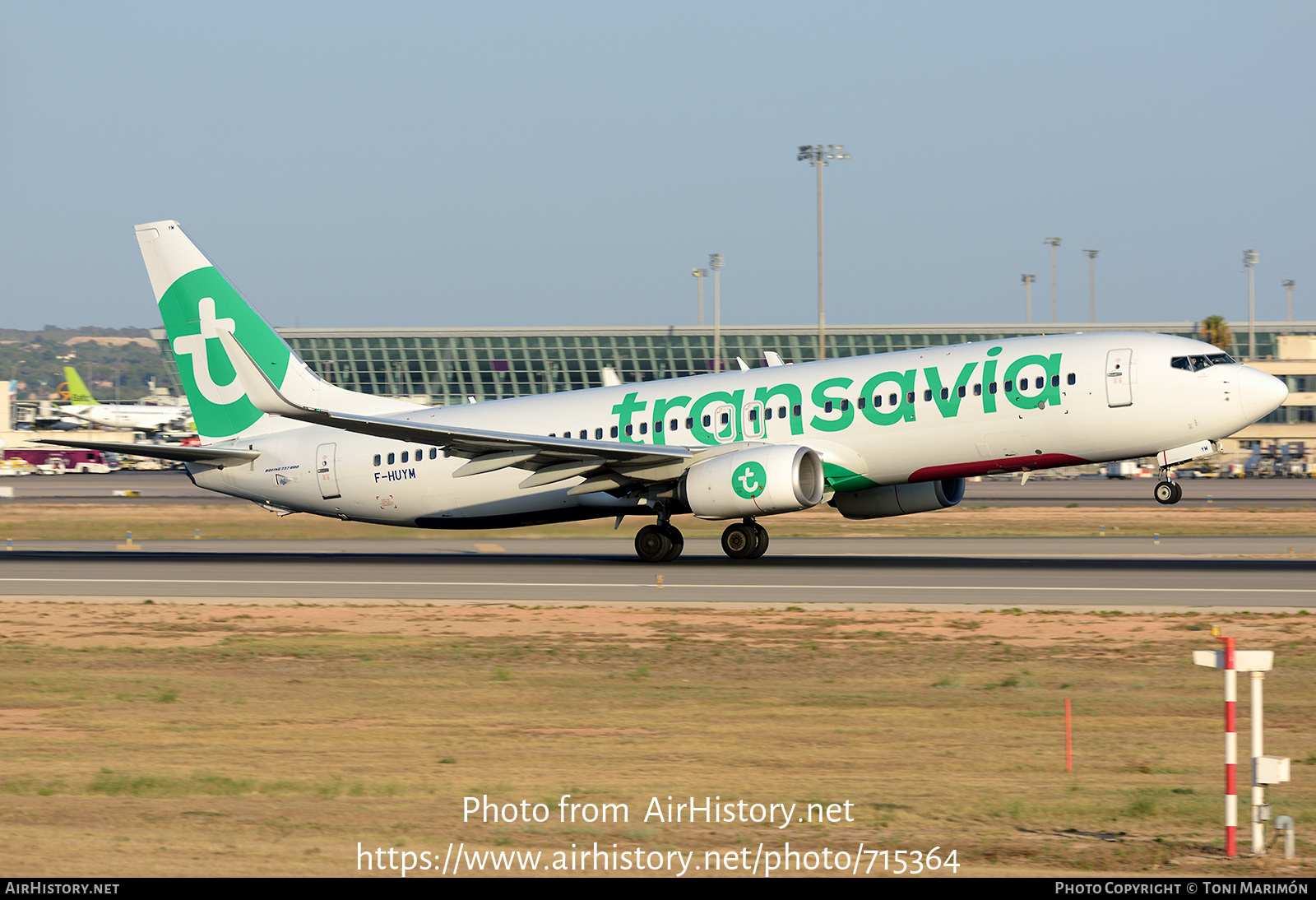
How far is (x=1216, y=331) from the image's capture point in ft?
431

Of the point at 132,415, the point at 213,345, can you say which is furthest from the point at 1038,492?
the point at 132,415

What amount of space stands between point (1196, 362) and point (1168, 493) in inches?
119

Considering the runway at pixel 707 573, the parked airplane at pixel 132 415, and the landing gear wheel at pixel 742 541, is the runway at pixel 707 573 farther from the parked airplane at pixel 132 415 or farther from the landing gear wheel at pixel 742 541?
the parked airplane at pixel 132 415

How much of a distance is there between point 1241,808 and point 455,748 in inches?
269

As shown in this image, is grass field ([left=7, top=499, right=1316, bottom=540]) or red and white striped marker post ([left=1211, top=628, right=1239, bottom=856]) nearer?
red and white striped marker post ([left=1211, top=628, right=1239, bottom=856])

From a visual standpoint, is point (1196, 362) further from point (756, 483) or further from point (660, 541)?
point (660, 541)

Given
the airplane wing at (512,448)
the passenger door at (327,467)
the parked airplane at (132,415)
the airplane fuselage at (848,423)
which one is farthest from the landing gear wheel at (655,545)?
the parked airplane at (132,415)

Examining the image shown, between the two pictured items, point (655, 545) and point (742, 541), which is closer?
point (655, 545)

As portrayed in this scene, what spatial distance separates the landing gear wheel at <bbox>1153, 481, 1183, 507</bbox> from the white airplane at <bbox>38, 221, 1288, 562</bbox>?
0.19 feet

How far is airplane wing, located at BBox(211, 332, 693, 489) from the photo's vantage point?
98.7 ft

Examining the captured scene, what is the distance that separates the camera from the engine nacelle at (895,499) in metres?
32.6

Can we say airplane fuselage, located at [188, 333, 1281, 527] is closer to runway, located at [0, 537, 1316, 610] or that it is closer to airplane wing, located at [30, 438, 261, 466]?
airplane wing, located at [30, 438, 261, 466]

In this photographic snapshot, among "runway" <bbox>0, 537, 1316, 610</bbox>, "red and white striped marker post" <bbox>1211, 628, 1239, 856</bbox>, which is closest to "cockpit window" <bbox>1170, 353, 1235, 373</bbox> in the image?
"runway" <bbox>0, 537, 1316, 610</bbox>

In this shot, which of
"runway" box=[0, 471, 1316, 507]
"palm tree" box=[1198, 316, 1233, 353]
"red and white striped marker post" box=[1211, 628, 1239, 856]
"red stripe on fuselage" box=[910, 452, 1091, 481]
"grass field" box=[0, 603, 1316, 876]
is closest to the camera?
"red and white striped marker post" box=[1211, 628, 1239, 856]
